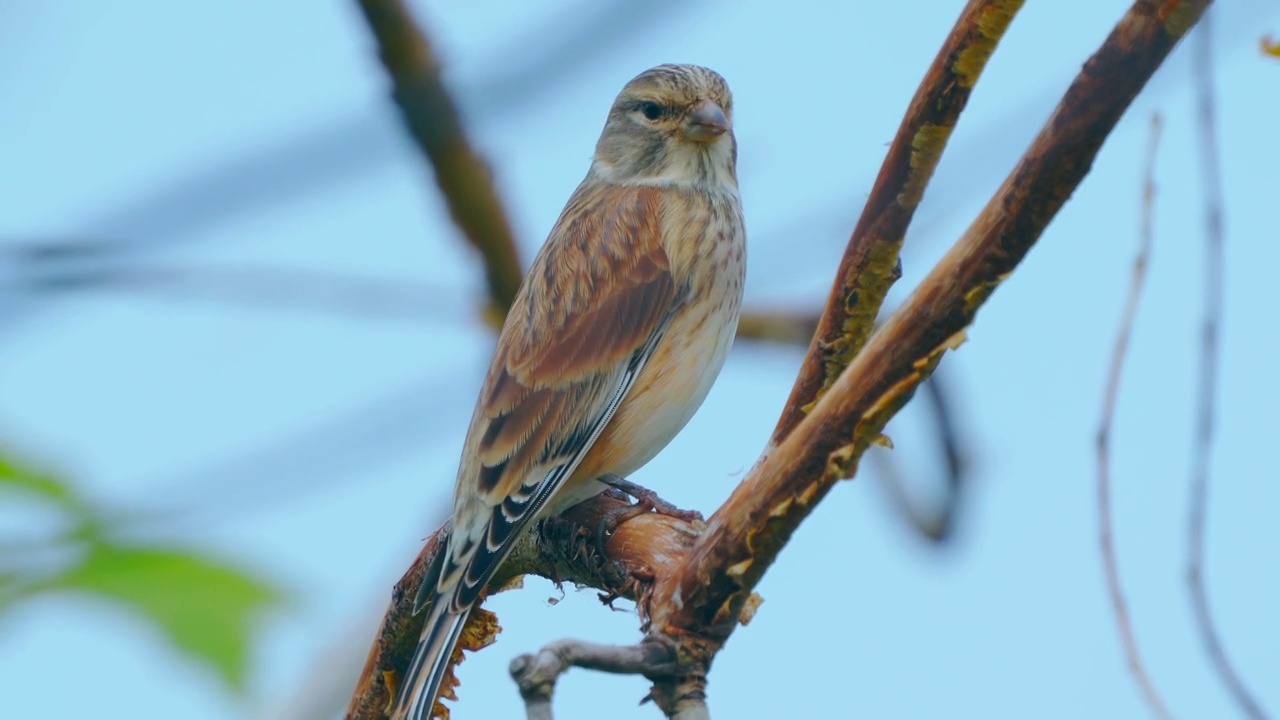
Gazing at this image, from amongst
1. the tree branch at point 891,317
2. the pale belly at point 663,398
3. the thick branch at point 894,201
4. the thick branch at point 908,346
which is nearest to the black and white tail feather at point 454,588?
the pale belly at point 663,398

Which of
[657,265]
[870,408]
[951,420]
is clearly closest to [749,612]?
[870,408]

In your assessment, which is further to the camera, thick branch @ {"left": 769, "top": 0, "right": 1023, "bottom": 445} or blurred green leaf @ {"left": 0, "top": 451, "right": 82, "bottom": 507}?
thick branch @ {"left": 769, "top": 0, "right": 1023, "bottom": 445}

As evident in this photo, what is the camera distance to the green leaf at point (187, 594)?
5.57 feet

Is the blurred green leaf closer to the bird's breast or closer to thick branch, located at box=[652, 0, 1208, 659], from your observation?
thick branch, located at box=[652, 0, 1208, 659]

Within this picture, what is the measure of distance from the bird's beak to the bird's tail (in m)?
2.34

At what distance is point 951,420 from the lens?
6047mm

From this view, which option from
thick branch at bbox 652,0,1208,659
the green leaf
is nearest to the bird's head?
thick branch at bbox 652,0,1208,659

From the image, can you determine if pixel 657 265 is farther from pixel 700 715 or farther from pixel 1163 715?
pixel 700 715

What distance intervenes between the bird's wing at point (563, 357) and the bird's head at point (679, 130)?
167mm

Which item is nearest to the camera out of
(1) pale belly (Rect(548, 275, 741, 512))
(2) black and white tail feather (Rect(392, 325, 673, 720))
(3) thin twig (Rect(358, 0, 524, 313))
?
(2) black and white tail feather (Rect(392, 325, 673, 720))

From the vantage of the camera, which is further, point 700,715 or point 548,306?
point 548,306

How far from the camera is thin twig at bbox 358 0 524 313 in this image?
403 centimetres

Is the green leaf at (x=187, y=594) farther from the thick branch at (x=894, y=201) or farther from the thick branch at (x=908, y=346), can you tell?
the thick branch at (x=894, y=201)

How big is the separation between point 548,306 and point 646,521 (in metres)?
1.61
